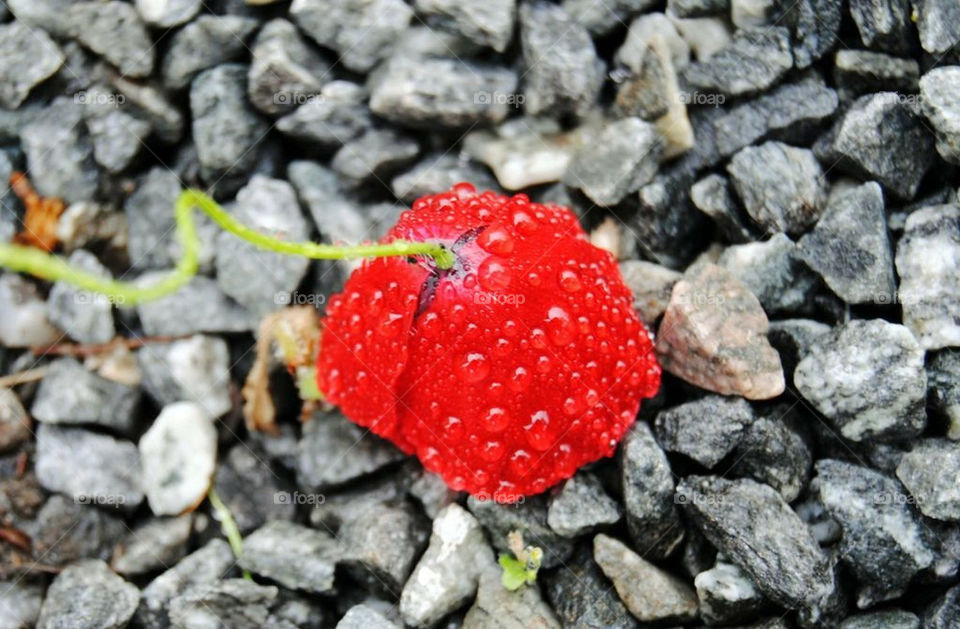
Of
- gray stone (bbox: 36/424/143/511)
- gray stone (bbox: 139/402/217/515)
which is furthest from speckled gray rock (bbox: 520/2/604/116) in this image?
gray stone (bbox: 36/424/143/511)

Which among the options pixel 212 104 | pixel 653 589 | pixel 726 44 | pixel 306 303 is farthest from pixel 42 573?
pixel 726 44

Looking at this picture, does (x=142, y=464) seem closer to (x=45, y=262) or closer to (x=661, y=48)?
(x=45, y=262)

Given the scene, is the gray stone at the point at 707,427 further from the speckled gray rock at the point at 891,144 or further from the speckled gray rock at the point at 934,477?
the speckled gray rock at the point at 891,144

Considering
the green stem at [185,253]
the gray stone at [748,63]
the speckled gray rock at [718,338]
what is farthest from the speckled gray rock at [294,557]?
the gray stone at [748,63]

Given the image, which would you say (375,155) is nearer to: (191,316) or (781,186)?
(191,316)

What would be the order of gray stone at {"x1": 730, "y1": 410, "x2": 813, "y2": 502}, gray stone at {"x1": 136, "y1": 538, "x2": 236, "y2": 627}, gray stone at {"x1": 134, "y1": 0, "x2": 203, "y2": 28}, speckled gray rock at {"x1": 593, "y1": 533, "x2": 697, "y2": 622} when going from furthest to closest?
gray stone at {"x1": 134, "y1": 0, "x2": 203, "y2": 28}, gray stone at {"x1": 136, "y1": 538, "x2": 236, "y2": 627}, gray stone at {"x1": 730, "y1": 410, "x2": 813, "y2": 502}, speckled gray rock at {"x1": 593, "y1": 533, "x2": 697, "y2": 622}

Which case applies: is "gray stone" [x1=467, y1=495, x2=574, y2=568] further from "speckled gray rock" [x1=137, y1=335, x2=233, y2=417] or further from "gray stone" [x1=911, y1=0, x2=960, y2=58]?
"gray stone" [x1=911, y1=0, x2=960, y2=58]
